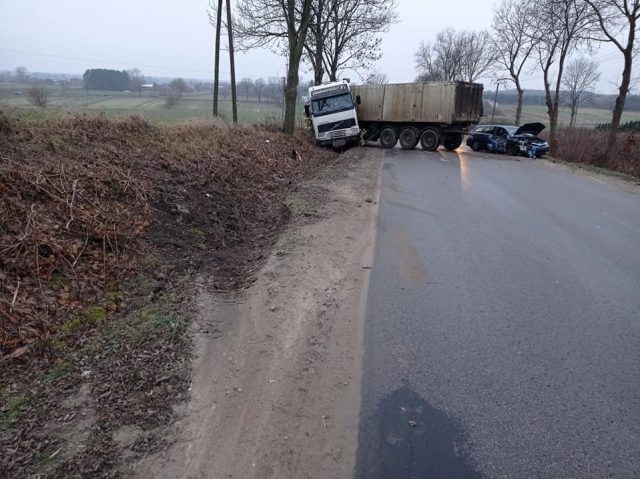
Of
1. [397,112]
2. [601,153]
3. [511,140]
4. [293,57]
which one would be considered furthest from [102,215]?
[601,153]

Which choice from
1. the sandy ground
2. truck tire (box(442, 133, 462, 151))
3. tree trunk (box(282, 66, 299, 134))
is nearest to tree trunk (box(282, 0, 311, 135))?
tree trunk (box(282, 66, 299, 134))

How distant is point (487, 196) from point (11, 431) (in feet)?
35.0

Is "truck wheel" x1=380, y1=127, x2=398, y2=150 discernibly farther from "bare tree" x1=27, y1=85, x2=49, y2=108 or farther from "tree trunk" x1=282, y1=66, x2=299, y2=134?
"bare tree" x1=27, y1=85, x2=49, y2=108

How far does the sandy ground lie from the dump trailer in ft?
58.4

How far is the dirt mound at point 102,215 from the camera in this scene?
4.41m

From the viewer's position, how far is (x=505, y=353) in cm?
404

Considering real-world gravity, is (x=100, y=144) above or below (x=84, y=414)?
above

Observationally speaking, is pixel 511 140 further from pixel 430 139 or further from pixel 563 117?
pixel 563 117

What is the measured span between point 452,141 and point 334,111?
7.50 meters

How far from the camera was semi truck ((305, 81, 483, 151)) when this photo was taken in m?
21.0

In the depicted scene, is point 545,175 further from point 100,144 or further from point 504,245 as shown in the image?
point 100,144

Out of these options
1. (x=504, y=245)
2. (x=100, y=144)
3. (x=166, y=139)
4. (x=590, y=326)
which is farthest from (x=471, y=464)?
(x=166, y=139)

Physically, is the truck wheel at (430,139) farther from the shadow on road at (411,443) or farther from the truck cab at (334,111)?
the shadow on road at (411,443)

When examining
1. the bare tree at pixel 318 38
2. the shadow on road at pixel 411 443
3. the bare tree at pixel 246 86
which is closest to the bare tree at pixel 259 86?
the bare tree at pixel 246 86
